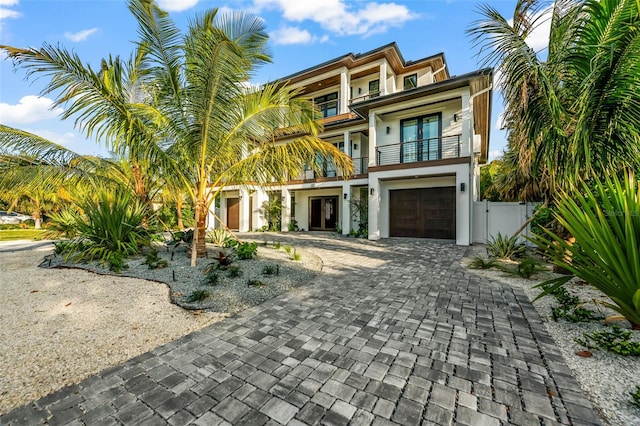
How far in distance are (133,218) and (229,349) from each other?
6797 millimetres

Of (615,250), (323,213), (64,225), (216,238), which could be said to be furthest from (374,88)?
(64,225)

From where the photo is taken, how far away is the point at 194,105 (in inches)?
231

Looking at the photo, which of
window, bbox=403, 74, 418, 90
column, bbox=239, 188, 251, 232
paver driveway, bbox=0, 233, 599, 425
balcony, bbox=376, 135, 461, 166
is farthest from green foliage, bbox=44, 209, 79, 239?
window, bbox=403, 74, 418, 90

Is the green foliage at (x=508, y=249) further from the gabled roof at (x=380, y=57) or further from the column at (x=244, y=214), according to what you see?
the column at (x=244, y=214)

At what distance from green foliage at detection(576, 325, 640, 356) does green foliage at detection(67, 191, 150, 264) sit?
8937mm

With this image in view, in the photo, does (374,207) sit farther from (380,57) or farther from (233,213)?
(233,213)

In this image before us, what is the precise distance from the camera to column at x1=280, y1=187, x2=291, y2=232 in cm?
1769

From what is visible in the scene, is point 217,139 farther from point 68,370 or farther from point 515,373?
point 515,373

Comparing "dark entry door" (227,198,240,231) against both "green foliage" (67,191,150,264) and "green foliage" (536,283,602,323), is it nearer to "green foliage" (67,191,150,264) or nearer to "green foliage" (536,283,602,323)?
"green foliage" (67,191,150,264)

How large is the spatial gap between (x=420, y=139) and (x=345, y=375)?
12976 millimetres

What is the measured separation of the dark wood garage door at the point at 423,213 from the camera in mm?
12891

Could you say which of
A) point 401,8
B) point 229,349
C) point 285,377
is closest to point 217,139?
point 229,349

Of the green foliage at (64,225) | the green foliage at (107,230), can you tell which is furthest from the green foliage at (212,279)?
the green foliage at (64,225)

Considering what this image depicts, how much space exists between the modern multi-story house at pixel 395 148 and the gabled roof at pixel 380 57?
0.06m
